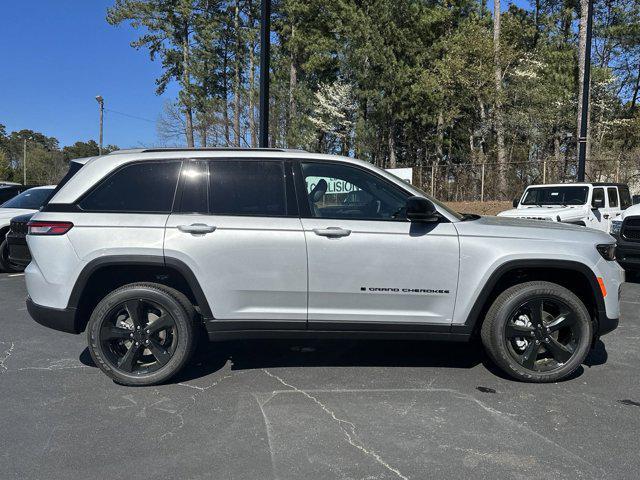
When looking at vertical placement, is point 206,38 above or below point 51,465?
above

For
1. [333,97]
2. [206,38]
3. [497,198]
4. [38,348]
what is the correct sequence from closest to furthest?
[38,348]
[497,198]
[333,97]
[206,38]

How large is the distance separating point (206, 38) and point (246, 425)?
37101mm

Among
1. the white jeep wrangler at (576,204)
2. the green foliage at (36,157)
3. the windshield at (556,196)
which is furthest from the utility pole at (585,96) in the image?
the green foliage at (36,157)

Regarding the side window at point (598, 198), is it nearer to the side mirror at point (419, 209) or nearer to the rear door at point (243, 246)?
the side mirror at point (419, 209)

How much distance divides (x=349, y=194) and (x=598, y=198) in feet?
31.5

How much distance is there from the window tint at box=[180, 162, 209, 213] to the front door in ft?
2.50

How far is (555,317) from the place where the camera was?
14.3 feet

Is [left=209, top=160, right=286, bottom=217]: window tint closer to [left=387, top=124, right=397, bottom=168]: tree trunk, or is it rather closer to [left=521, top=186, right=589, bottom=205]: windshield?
[left=521, top=186, right=589, bottom=205]: windshield

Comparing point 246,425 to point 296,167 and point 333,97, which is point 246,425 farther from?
point 333,97

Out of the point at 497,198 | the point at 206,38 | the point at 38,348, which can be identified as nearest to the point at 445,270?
the point at 38,348

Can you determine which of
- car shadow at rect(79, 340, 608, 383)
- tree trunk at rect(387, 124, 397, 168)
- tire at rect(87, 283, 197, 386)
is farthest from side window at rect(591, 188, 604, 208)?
tree trunk at rect(387, 124, 397, 168)

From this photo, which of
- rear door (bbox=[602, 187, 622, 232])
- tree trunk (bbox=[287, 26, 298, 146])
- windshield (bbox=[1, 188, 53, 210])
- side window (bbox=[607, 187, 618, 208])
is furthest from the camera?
tree trunk (bbox=[287, 26, 298, 146])

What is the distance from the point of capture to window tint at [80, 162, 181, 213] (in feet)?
13.8

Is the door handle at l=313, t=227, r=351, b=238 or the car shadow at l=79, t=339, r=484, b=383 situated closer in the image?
the door handle at l=313, t=227, r=351, b=238
